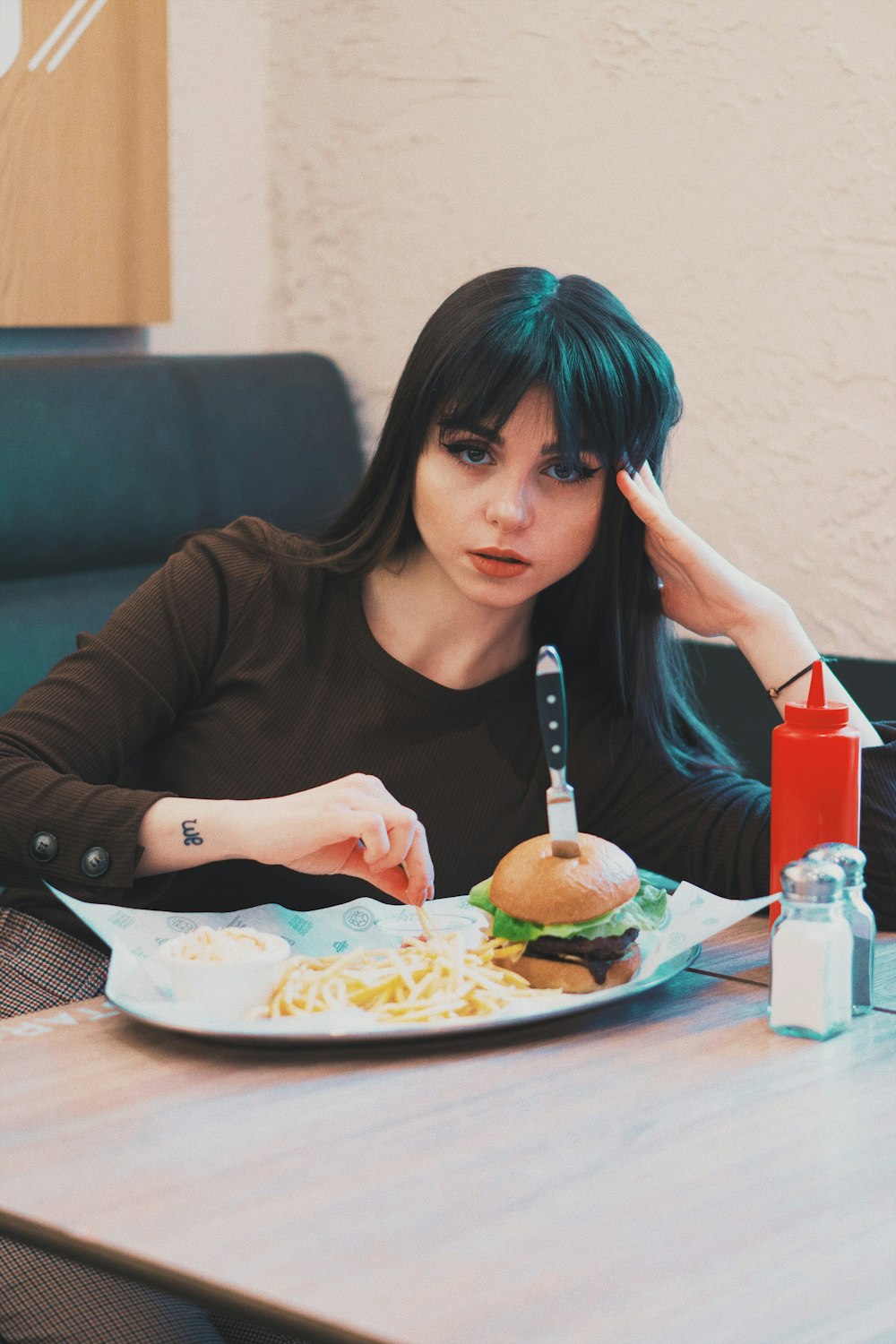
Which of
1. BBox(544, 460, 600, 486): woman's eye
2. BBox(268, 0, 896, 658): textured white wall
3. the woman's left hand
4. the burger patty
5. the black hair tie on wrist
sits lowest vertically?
the burger patty

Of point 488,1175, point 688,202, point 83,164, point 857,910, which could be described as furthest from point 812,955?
point 83,164

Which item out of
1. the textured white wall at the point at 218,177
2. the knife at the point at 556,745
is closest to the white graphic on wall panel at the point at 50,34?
the textured white wall at the point at 218,177

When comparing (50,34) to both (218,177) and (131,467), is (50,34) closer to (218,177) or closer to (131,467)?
(218,177)

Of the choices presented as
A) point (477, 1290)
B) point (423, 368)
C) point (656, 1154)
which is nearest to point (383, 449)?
point (423, 368)

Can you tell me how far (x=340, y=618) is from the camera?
1.62 metres

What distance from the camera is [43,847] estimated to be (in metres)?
1.28

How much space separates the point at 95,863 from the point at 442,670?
1.56ft

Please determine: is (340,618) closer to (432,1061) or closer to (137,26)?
(432,1061)

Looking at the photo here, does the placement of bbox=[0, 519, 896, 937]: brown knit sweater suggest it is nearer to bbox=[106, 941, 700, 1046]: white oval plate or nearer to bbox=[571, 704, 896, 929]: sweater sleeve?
bbox=[571, 704, 896, 929]: sweater sleeve

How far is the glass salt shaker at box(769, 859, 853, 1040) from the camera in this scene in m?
1.05

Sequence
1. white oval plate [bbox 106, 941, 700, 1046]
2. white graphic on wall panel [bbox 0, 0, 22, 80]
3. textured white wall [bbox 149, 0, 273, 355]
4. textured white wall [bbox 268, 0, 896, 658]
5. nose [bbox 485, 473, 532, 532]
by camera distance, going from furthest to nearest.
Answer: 1. textured white wall [bbox 149, 0, 273, 355]
2. white graphic on wall panel [bbox 0, 0, 22, 80]
3. textured white wall [bbox 268, 0, 896, 658]
4. nose [bbox 485, 473, 532, 532]
5. white oval plate [bbox 106, 941, 700, 1046]

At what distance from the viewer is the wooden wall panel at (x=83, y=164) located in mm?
2396

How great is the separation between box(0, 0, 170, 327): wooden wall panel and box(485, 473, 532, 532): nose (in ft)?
4.36

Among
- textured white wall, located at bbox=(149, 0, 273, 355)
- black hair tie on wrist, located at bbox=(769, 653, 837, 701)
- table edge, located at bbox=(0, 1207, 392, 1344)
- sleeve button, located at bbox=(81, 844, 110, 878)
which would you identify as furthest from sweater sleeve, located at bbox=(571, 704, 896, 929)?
textured white wall, located at bbox=(149, 0, 273, 355)
